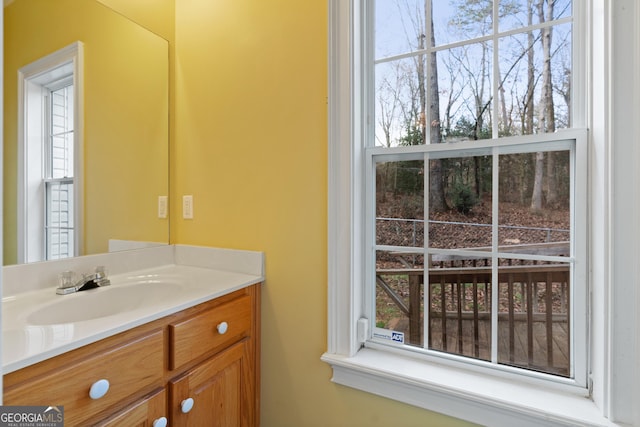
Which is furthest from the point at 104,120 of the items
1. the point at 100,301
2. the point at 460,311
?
the point at 460,311

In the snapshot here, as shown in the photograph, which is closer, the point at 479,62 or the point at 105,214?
the point at 479,62

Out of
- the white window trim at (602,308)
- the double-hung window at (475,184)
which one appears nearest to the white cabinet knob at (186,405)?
the white window trim at (602,308)

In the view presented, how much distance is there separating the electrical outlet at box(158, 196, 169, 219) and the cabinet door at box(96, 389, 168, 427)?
863 millimetres

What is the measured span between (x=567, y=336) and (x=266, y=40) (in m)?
1.53

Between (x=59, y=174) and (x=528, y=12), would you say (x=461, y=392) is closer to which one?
(x=528, y=12)

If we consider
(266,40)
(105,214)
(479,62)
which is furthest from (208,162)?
(479,62)

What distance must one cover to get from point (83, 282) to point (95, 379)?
1.72ft

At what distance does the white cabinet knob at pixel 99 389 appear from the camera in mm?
772

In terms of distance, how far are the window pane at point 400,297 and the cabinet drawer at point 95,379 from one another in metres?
0.77

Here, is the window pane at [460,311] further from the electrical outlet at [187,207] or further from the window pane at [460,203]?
the electrical outlet at [187,207]

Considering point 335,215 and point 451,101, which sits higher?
point 451,101

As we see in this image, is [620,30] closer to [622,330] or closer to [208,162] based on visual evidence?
[622,330]

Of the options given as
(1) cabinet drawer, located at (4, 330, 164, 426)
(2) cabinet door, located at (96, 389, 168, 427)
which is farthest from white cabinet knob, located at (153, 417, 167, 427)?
(1) cabinet drawer, located at (4, 330, 164, 426)

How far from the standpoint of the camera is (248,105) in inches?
54.0
